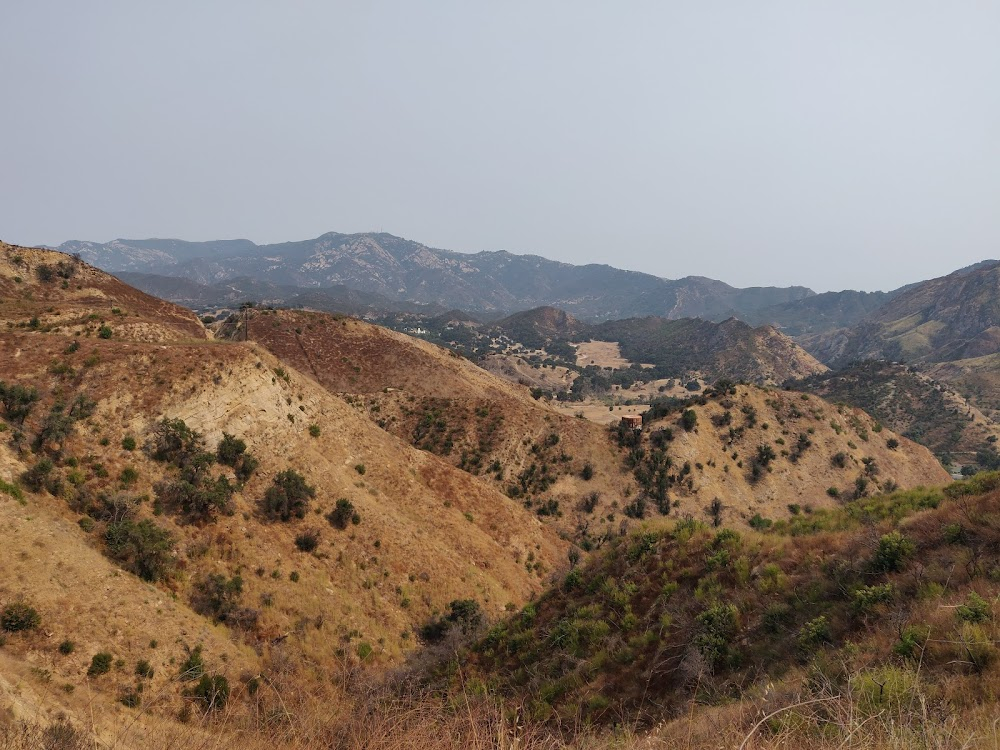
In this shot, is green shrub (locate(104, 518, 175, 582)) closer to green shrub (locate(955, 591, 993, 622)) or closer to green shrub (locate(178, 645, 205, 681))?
green shrub (locate(178, 645, 205, 681))

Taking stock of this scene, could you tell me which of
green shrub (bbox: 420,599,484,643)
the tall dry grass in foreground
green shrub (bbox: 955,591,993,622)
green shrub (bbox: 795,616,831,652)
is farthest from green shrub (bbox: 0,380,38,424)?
green shrub (bbox: 955,591,993,622)

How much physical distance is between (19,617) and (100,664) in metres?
3.43

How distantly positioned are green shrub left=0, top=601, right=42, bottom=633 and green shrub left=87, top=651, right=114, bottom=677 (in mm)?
2508

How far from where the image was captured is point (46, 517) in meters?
22.3

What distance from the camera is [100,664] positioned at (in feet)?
60.5

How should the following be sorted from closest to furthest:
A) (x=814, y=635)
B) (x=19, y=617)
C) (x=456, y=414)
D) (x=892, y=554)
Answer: (x=814, y=635) → (x=892, y=554) → (x=19, y=617) → (x=456, y=414)

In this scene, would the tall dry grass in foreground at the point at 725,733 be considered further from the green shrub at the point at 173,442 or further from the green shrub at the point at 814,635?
the green shrub at the point at 173,442

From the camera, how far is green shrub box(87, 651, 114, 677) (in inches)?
719

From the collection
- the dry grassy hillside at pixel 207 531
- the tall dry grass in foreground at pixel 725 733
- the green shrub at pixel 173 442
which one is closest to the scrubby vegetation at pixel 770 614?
the tall dry grass in foreground at pixel 725 733

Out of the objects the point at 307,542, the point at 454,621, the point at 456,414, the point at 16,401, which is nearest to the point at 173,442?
the point at 16,401

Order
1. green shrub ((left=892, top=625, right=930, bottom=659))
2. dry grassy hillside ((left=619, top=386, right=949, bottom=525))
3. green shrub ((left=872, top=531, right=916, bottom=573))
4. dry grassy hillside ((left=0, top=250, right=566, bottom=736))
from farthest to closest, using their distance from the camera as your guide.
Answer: dry grassy hillside ((left=619, top=386, right=949, bottom=525)), dry grassy hillside ((left=0, top=250, right=566, bottom=736)), green shrub ((left=872, top=531, right=916, bottom=573)), green shrub ((left=892, top=625, right=930, bottom=659))

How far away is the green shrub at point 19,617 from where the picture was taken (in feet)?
58.0

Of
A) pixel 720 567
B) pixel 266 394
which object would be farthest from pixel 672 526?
pixel 266 394

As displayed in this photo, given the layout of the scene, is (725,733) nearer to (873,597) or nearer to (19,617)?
(873,597)
